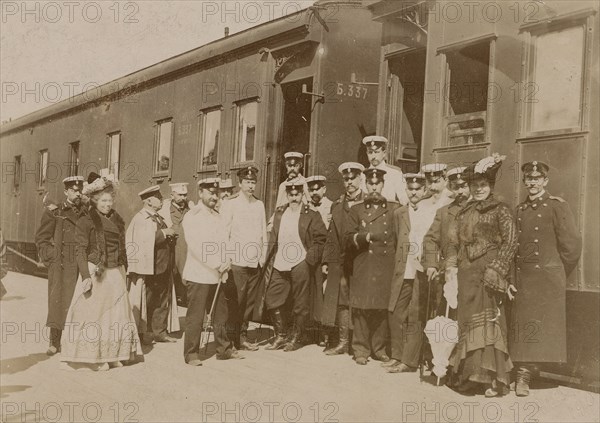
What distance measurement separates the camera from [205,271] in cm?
628

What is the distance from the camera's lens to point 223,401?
191 inches

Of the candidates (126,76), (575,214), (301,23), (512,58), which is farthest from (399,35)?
(126,76)

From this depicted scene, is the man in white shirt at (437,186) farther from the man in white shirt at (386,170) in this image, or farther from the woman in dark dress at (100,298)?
the woman in dark dress at (100,298)

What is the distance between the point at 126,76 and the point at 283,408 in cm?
995

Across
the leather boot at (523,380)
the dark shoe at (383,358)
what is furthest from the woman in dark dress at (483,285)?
the dark shoe at (383,358)

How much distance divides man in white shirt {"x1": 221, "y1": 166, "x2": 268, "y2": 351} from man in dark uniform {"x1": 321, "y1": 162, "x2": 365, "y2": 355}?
772 mm

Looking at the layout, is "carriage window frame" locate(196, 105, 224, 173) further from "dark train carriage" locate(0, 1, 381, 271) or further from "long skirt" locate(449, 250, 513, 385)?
"long skirt" locate(449, 250, 513, 385)

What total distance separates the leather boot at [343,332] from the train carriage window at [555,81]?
8.64ft

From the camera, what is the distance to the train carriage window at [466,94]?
6387mm

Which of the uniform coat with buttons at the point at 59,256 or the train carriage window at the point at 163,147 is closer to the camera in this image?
the uniform coat with buttons at the point at 59,256

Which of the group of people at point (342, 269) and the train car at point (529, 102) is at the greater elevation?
the train car at point (529, 102)

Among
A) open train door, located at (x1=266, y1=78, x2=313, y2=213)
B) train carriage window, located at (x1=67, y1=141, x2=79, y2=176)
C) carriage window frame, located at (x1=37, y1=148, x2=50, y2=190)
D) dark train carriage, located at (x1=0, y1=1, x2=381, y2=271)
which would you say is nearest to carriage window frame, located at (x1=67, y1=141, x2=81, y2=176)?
train carriage window, located at (x1=67, y1=141, x2=79, y2=176)

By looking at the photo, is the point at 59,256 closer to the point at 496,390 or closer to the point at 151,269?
the point at 151,269

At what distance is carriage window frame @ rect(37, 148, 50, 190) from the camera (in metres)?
15.8
